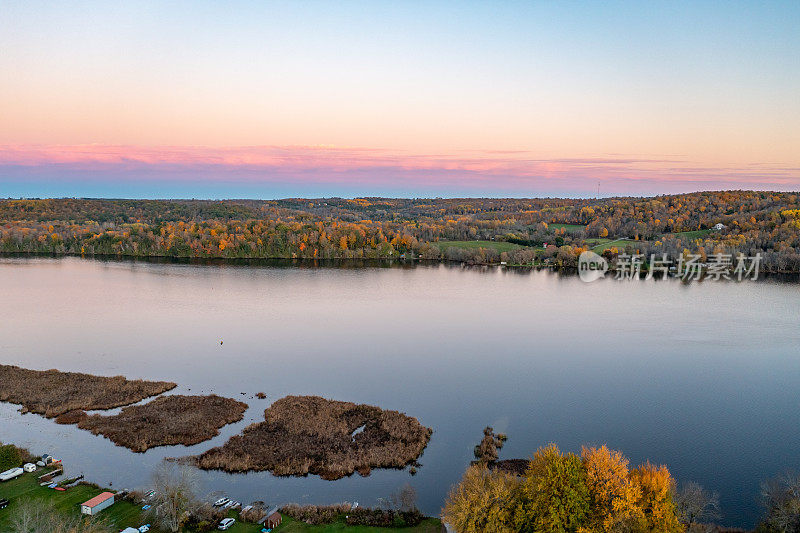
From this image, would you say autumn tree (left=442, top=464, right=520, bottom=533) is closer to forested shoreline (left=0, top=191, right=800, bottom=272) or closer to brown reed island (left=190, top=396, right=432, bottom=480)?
brown reed island (left=190, top=396, right=432, bottom=480)

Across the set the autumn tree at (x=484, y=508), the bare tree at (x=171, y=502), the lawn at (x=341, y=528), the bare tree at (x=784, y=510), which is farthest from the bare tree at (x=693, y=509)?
the bare tree at (x=171, y=502)

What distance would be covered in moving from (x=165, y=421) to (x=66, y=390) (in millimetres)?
10132

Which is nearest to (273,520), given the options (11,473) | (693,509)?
(11,473)

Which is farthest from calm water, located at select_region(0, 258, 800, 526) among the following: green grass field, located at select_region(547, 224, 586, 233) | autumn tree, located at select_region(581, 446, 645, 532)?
green grass field, located at select_region(547, 224, 586, 233)

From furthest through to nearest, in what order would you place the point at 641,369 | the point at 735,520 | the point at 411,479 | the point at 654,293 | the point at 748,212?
the point at 748,212
the point at 654,293
the point at 641,369
the point at 411,479
the point at 735,520

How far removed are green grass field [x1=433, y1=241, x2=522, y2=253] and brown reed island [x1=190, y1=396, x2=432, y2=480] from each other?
94193 mm

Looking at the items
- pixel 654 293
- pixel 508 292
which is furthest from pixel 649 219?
pixel 508 292

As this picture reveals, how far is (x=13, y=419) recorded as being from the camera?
97.1ft

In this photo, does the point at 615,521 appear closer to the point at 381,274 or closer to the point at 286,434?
the point at 286,434

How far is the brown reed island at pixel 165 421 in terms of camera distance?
27156 mm

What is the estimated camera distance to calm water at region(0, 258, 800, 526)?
25453 millimetres

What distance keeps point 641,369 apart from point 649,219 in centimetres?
10764

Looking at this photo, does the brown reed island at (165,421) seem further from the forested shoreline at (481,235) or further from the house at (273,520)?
the forested shoreline at (481,235)

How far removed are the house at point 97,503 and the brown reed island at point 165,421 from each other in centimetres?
596
